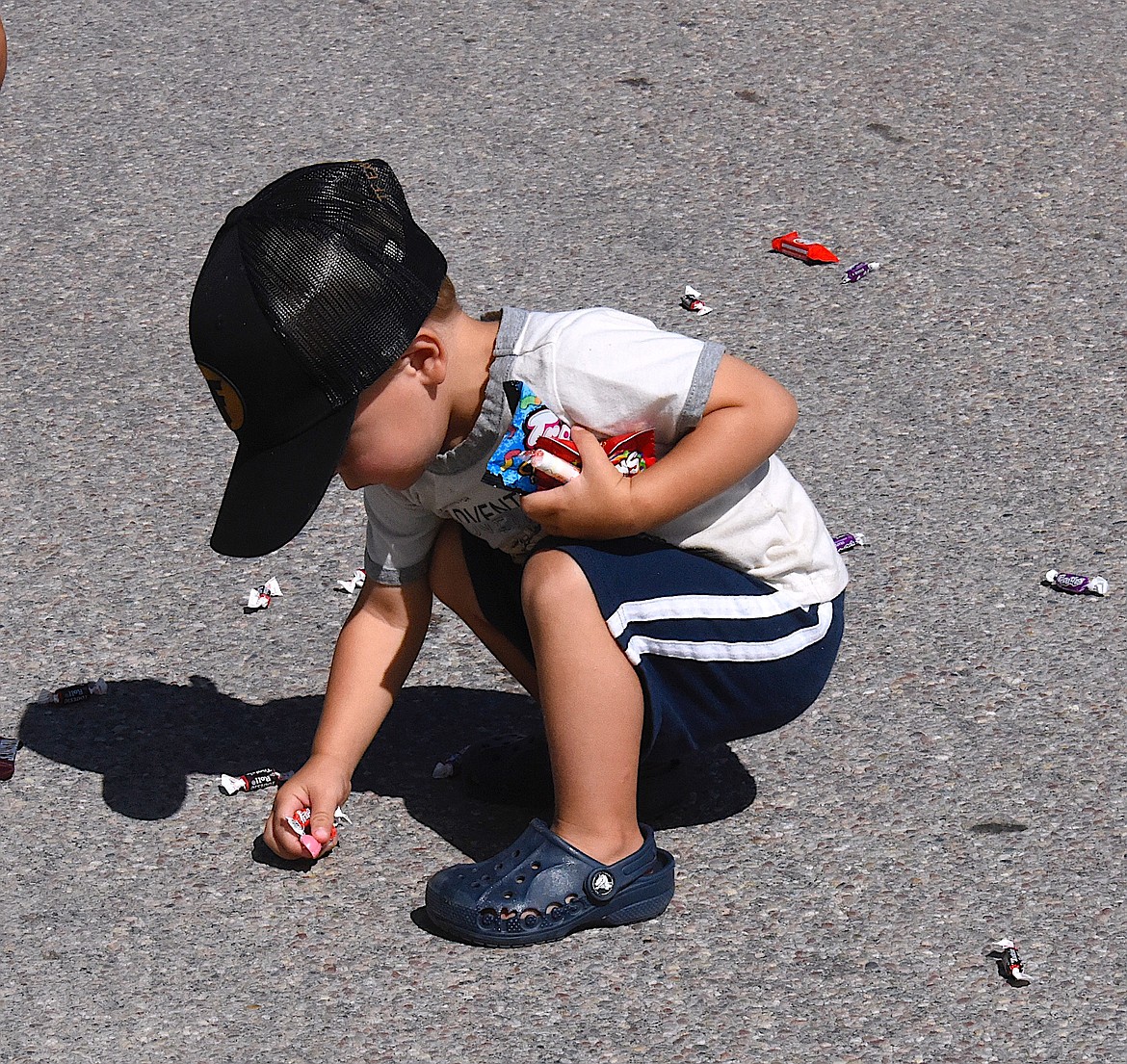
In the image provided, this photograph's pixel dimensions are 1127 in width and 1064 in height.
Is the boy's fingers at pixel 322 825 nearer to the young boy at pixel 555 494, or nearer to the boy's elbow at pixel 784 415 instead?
the young boy at pixel 555 494

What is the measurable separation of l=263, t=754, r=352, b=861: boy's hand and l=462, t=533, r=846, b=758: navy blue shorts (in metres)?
0.36

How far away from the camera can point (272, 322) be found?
83.2 inches

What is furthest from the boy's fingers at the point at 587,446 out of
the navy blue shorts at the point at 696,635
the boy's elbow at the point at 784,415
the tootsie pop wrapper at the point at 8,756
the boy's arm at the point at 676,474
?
the tootsie pop wrapper at the point at 8,756

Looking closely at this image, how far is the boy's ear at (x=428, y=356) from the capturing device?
2.24 m

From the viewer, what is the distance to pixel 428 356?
7.41ft

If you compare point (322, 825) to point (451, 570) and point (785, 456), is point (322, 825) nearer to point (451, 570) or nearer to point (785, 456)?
point (451, 570)

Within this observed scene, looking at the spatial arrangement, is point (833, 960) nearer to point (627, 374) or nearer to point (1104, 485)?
point (627, 374)

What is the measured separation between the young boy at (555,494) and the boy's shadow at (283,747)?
215mm

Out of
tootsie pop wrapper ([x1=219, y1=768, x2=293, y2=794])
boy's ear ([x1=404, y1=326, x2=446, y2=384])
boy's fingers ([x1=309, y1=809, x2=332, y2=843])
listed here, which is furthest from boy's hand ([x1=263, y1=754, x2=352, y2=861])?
boy's ear ([x1=404, y1=326, x2=446, y2=384])

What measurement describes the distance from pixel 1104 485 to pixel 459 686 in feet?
4.82

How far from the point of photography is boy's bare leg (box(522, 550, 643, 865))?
2.29m

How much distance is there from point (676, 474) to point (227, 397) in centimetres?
62

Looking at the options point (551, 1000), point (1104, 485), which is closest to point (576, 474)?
point (551, 1000)

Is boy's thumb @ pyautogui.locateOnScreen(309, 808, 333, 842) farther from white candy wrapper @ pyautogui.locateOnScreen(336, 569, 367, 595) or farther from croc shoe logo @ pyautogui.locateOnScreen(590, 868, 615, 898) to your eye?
white candy wrapper @ pyautogui.locateOnScreen(336, 569, 367, 595)
